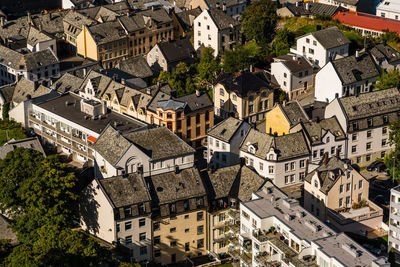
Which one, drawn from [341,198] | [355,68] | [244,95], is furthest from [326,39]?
[341,198]

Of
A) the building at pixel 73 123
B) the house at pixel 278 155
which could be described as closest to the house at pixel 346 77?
the house at pixel 278 155

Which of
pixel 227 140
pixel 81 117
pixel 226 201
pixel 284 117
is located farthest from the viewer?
pixel 81 117

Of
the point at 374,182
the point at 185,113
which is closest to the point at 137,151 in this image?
the point at 185,113

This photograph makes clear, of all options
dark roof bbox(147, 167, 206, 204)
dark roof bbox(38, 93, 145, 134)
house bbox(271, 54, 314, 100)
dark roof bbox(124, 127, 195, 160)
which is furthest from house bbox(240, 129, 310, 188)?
house bbox(271, 54, 314, 100)

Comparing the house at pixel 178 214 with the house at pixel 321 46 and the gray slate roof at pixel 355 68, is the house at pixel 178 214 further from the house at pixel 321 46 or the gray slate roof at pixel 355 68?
the house at pixel 321 46

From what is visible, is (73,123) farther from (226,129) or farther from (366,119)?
(366,119)

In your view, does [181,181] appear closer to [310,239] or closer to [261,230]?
[261,230]
